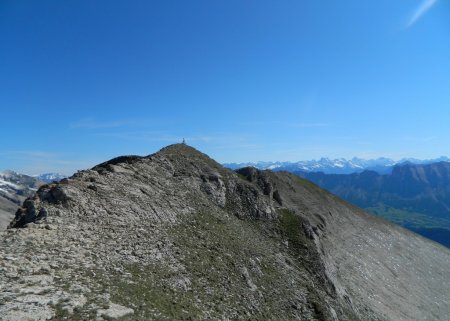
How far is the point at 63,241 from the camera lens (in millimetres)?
23391

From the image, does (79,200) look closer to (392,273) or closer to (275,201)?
(275,201)

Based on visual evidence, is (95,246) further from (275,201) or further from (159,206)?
(275,201)

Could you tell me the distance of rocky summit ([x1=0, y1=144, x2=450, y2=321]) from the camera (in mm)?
19594

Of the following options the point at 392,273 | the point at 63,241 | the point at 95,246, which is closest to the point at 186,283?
the point at 95,246

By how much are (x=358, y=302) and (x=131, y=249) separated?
35437 millimetres

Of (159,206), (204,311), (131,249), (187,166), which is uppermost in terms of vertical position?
(187,166)

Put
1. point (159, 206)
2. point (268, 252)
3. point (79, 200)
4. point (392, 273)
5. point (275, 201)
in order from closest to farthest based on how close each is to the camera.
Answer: point (79, 200) < point (159, 206) < point (268, 252) < point (275, 201) < point (392, 273)

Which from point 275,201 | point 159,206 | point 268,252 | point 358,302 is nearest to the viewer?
point 159,206

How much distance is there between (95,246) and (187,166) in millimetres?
26856

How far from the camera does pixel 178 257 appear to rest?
30109 millimetres

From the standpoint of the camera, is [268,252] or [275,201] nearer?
[268,252]

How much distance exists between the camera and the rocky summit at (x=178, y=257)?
19594mm

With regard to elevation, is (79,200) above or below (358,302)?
above

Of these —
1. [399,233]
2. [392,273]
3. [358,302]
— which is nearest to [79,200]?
[358,302]
